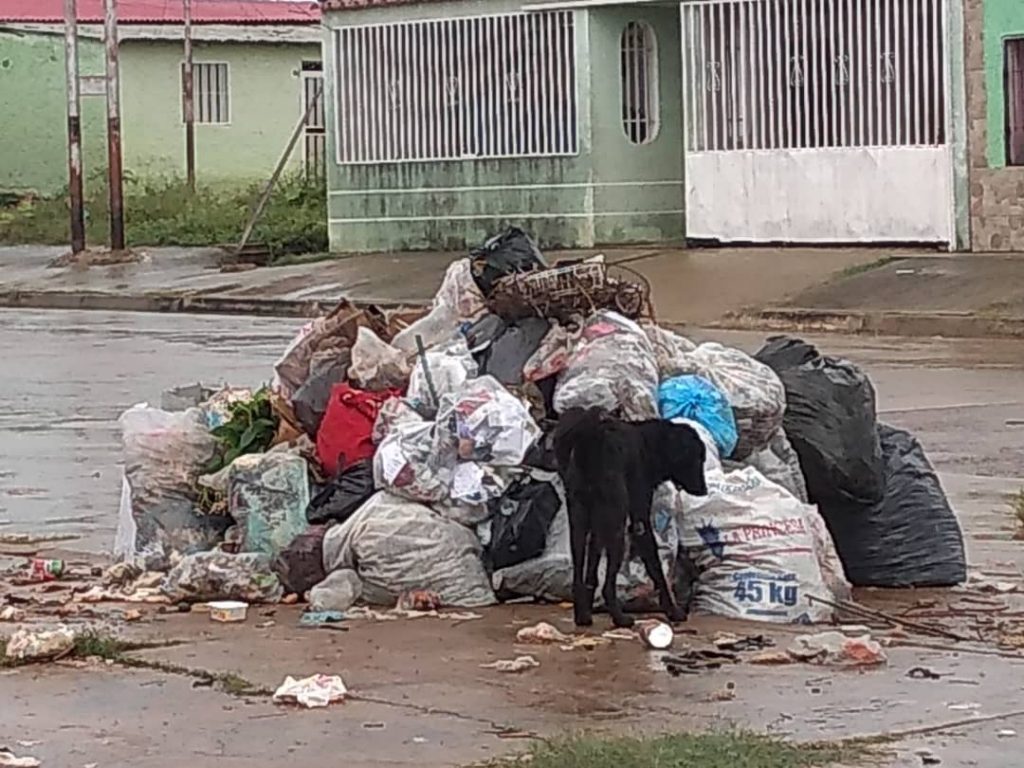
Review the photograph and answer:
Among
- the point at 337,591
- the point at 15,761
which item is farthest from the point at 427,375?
the point at 15,761

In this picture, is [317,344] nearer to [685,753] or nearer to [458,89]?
[685,753]

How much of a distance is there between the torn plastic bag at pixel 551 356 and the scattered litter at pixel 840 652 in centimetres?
183

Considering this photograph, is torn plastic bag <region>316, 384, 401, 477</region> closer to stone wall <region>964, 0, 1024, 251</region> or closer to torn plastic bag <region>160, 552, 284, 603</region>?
torn plastic bag <region>160, 552, 284, 603</region>

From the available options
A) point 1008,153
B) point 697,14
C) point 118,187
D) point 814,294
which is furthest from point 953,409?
point 118,187

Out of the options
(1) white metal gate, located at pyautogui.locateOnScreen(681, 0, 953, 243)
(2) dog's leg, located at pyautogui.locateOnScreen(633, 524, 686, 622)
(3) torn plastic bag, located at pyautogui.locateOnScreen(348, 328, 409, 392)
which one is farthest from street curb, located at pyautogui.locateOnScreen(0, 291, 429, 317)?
(2) dog's leg, located at pyautogui.locateOnScreen(633, 524, 686, 622)

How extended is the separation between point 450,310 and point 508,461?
159 centimetres

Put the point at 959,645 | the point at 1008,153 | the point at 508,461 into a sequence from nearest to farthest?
1. the point at 959,645
2. the point at 508,461
3. the point at 1008,153

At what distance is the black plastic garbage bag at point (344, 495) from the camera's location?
8.94m

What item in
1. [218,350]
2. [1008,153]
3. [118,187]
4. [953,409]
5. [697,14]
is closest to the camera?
[953,409]

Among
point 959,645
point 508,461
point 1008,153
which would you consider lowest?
point 959,645

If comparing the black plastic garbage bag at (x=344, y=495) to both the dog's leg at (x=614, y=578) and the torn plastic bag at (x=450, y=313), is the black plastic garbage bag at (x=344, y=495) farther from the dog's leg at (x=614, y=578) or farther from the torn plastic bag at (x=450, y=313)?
the dog's leg at (x=614, y=578)

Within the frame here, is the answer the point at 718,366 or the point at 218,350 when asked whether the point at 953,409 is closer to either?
the point at 718,366

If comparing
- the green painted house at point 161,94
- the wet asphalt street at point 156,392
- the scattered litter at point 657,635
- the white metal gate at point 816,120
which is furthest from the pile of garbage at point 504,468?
the green painted house at point 161,94

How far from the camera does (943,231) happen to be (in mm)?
26641
